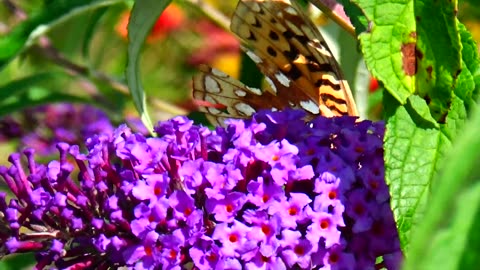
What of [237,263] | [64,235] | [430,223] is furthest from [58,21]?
[430,223]

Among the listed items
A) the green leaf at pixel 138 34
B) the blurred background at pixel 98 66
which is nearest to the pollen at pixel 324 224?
the green leaf at pixel 138 34

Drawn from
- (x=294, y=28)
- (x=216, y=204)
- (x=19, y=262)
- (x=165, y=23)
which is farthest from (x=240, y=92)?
(x=165, y=23)

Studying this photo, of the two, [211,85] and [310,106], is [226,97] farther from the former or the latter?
[310,106]

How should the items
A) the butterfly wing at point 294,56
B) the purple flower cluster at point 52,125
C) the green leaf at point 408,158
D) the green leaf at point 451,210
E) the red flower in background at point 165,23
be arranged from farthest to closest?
1. the red flower in background at point 165,23
2. the purple flower cluster at point 52,125
3. the butterfly wing at point 294,56
4. the green leaf at point 408,158
5. the green leaf at point 451,210

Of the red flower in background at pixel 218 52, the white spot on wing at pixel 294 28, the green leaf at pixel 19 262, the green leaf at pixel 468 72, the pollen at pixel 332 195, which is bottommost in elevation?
the red flower in background at pixel 218 52

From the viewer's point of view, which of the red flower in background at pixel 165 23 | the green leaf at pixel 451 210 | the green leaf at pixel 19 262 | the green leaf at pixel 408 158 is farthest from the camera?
the red flower in background at pixel 165 23

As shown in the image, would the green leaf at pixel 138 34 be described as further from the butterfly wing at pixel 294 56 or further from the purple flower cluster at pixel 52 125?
the purple flower cluster at pixel 52 125

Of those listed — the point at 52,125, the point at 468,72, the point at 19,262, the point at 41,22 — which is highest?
the point at 468,72
